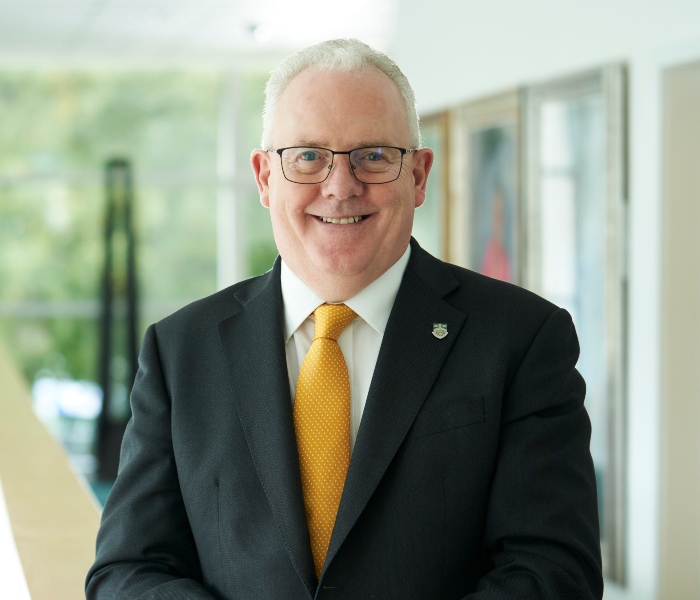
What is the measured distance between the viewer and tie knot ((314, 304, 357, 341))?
166 centimetres

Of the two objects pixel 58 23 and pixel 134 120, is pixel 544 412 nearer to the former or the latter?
pixel 58 23

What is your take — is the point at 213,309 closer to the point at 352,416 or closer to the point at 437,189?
the point at 352,416

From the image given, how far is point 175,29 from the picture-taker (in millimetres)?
8555

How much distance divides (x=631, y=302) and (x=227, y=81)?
6.95 metres

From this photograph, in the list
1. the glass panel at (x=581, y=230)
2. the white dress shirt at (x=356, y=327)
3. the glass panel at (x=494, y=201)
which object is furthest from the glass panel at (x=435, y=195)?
the white dress shirt at (x=356, y=327)

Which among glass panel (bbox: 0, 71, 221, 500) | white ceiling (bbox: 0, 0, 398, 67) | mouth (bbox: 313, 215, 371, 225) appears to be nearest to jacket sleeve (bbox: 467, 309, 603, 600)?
mouth (bbox: 313, 215, 371, 225)

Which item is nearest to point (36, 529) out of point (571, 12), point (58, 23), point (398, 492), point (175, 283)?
point (398, 492)

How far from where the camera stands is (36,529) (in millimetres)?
1820

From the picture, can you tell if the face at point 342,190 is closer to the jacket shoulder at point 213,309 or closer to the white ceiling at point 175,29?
the jacket shoulder at point 213,309

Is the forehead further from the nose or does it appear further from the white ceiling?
the white ceiling

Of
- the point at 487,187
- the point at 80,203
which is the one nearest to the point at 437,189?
the point at 487,187

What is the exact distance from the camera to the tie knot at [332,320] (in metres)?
1.66

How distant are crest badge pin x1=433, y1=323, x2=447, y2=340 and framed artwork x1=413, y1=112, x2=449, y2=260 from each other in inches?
183

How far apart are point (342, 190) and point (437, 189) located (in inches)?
190
